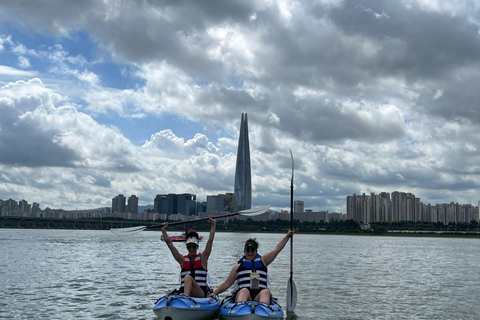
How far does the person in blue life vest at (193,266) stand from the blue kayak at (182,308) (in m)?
0.39

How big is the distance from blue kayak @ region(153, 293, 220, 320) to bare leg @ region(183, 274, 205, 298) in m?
0.30

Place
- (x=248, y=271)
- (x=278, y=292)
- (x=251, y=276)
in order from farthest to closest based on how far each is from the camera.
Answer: (x=278, y=292) → (x=248, y=271) → (x=251, y=276)

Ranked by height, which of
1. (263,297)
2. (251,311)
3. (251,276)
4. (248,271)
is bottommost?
(251,311)

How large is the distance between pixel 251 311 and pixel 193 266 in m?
2.59

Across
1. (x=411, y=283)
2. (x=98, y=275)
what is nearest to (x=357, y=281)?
(x=411, y=283)

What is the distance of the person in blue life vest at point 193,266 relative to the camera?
14.2 meters

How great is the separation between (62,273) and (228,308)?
22372mm

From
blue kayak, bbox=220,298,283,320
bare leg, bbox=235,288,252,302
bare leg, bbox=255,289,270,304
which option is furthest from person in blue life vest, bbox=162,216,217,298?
bare leg, bbox=255,289,270,304

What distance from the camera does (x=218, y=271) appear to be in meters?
36.0

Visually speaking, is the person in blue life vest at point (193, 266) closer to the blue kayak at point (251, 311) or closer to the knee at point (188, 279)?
the knee at point (188, 279)

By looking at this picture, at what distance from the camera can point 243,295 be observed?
13.6 m

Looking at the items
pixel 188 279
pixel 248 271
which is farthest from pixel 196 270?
pixel 248 271

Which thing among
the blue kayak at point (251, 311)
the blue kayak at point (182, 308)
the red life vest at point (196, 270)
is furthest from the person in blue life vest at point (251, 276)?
the red life vest at point (196, 270)

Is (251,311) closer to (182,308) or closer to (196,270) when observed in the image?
(182,308)
